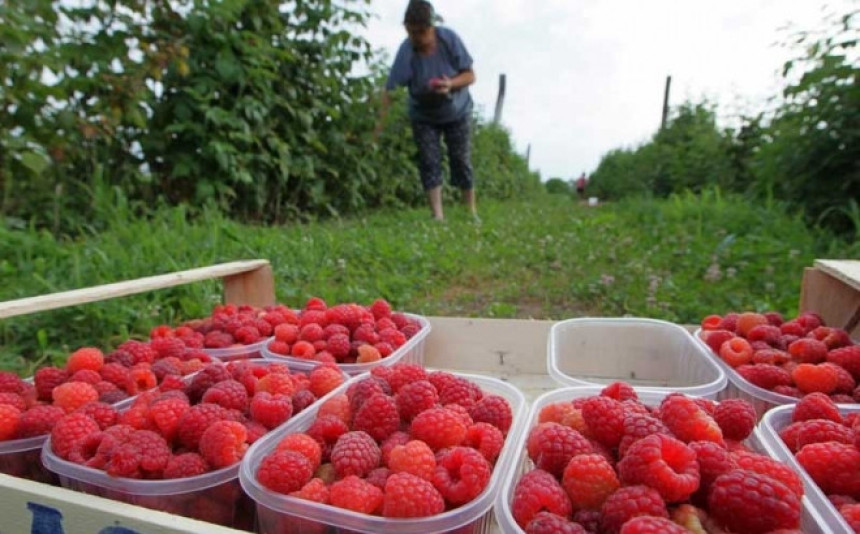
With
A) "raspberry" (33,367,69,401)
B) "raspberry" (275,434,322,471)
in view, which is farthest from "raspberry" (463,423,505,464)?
"raspberry" (33,367,69,401)

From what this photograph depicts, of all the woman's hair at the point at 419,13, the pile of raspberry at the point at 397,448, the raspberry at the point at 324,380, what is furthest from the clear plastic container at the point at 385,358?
the woman's hair at the point at 419,13

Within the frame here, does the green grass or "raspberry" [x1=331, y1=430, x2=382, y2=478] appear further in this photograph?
the green grass

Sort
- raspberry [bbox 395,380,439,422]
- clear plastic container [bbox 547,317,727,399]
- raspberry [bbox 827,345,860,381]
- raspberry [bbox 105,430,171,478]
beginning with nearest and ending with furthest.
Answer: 1. raspberry [bbox 105,430,171,478]
2. raspberry [bbox 395,380,439,422]
3. raspberry [bbox 827,345,860,381]
4. clear plastic container [bbox 547,317,727,399]

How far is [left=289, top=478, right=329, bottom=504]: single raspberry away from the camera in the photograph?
757mm

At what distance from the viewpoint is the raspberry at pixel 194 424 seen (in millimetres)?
894

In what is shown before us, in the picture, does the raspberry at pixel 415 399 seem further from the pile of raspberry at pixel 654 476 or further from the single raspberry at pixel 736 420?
the single raspberry at pixel 736 420

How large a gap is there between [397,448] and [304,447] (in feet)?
0.45

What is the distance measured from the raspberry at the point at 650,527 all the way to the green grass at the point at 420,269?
1.69m

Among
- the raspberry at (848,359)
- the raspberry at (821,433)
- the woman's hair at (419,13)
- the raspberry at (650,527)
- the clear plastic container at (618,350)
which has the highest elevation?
the woman's hair at (419,13)

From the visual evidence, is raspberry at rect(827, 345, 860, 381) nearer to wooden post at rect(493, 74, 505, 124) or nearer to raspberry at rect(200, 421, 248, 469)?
raspberry at rect(200, 421, 248, 469)

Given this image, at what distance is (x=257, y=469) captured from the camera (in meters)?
0.84

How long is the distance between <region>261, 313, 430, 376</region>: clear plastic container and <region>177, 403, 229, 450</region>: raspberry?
394 millimetres

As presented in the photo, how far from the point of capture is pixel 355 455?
0.81 metres

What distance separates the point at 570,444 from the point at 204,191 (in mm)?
3101
